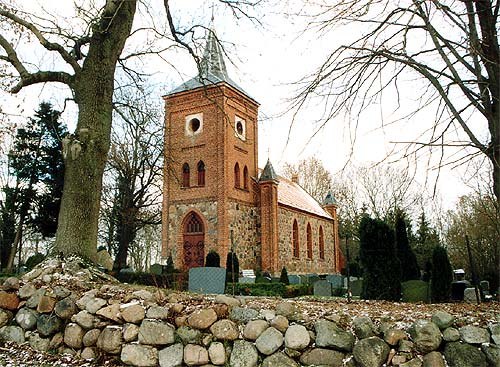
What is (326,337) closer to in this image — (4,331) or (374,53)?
(374,53)

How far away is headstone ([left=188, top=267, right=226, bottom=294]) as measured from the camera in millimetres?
7848

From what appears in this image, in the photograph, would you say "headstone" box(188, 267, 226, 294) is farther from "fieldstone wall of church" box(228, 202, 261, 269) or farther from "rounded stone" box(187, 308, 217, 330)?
"fieldstone wall of church" box(228, 202, 261, 269)

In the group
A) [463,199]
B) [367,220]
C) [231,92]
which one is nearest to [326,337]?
[367,220]

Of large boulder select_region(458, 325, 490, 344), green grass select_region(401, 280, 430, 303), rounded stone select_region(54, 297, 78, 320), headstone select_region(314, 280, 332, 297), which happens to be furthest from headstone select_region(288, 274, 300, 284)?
large boulder select_region(458, 325, 490, 344)

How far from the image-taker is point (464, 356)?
3799 millimetres

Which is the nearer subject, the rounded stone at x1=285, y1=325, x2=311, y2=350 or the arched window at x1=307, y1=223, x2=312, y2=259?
the rounded stone at x1=285, y1=325, x2=311, y2=350

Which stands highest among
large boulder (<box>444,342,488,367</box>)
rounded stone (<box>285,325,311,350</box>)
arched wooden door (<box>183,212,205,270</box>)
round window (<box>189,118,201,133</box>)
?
round window (<box>189,118,201,133</box>)

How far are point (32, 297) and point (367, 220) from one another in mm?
8190

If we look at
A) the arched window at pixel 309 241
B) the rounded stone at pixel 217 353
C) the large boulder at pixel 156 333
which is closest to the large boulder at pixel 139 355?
the large boulder at pixel 156 333

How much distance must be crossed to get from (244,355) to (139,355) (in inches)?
47.0

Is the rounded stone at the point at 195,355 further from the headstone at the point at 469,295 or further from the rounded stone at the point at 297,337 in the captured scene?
the headstone at the point at 469,295

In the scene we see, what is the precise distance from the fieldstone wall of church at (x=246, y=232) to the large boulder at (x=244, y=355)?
16874 millimetres

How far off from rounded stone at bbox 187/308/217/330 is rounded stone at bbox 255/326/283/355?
563 millimetres

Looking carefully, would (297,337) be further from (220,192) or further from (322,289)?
(220,192)
